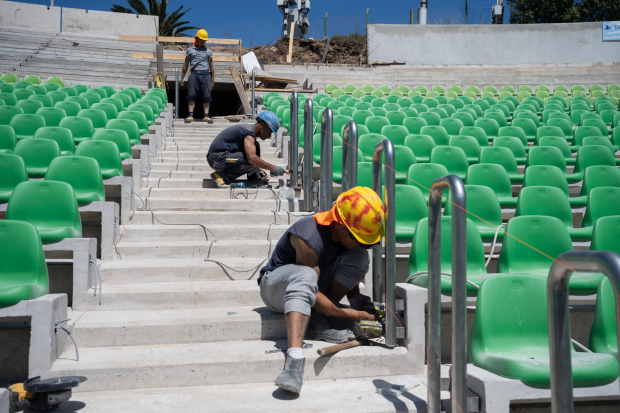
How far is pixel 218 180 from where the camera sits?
17.6 feet

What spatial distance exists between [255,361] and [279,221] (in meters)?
1.95

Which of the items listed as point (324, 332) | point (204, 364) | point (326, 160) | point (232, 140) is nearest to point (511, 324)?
point (324, 332)

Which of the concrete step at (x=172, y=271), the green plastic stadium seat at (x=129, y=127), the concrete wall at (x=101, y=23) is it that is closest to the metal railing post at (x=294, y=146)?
the concrete step at (x=172, y=271)

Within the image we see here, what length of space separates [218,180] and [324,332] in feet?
9.10

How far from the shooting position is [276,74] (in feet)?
52.3

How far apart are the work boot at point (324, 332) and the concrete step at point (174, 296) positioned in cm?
47

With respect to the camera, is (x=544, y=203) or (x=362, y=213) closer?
(x=362, y=213)

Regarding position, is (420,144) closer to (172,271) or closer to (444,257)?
(444,257)

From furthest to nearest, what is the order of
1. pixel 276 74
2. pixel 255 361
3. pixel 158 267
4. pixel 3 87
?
pixel 276 74
pixel 3 87
pixel 158 267
pixel 255 361

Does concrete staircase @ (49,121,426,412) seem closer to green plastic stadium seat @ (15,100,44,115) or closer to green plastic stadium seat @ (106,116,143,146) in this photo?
green plastic stadium seat @ (106,116,143,146)

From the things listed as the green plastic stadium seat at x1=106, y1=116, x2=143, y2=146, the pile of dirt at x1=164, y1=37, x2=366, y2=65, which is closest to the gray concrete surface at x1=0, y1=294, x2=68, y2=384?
the green plastic stadium seat at x1=106, y1=116, x2=143, y2=146

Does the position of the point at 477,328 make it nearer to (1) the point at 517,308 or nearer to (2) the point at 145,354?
(1) the point at 517,308

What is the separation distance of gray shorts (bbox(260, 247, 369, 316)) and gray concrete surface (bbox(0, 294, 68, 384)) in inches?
44.6

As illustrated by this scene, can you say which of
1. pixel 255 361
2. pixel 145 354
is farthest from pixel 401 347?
pixel 145 354
